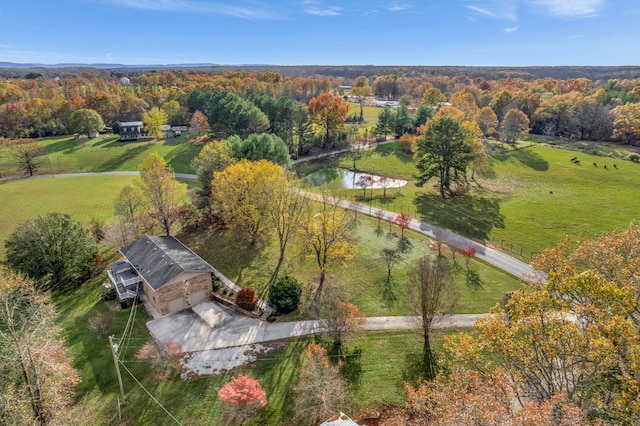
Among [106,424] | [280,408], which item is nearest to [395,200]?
[280,408]

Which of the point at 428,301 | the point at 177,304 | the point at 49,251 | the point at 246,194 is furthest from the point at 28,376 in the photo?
the point at 246,194

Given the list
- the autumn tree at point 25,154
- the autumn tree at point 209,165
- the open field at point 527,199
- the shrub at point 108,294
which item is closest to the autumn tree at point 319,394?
the shrub at point 108,294

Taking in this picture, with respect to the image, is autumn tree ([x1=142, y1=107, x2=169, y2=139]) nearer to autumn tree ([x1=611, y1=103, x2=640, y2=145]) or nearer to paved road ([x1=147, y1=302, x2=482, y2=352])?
paved road ([x1=147, y1=302, x2=482, y2=352])

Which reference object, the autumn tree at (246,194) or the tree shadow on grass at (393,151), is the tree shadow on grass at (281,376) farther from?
the tree shadow on grass at (393,151)

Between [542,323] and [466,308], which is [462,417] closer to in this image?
[542,323]

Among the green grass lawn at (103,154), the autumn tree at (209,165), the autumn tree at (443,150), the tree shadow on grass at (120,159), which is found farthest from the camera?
the tree shadow on grass at (120,159)

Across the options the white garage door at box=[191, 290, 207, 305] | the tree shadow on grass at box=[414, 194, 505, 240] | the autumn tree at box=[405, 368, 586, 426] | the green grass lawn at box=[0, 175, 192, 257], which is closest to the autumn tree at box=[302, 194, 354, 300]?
the white garage door at box=[191, 290, 207, 305]
